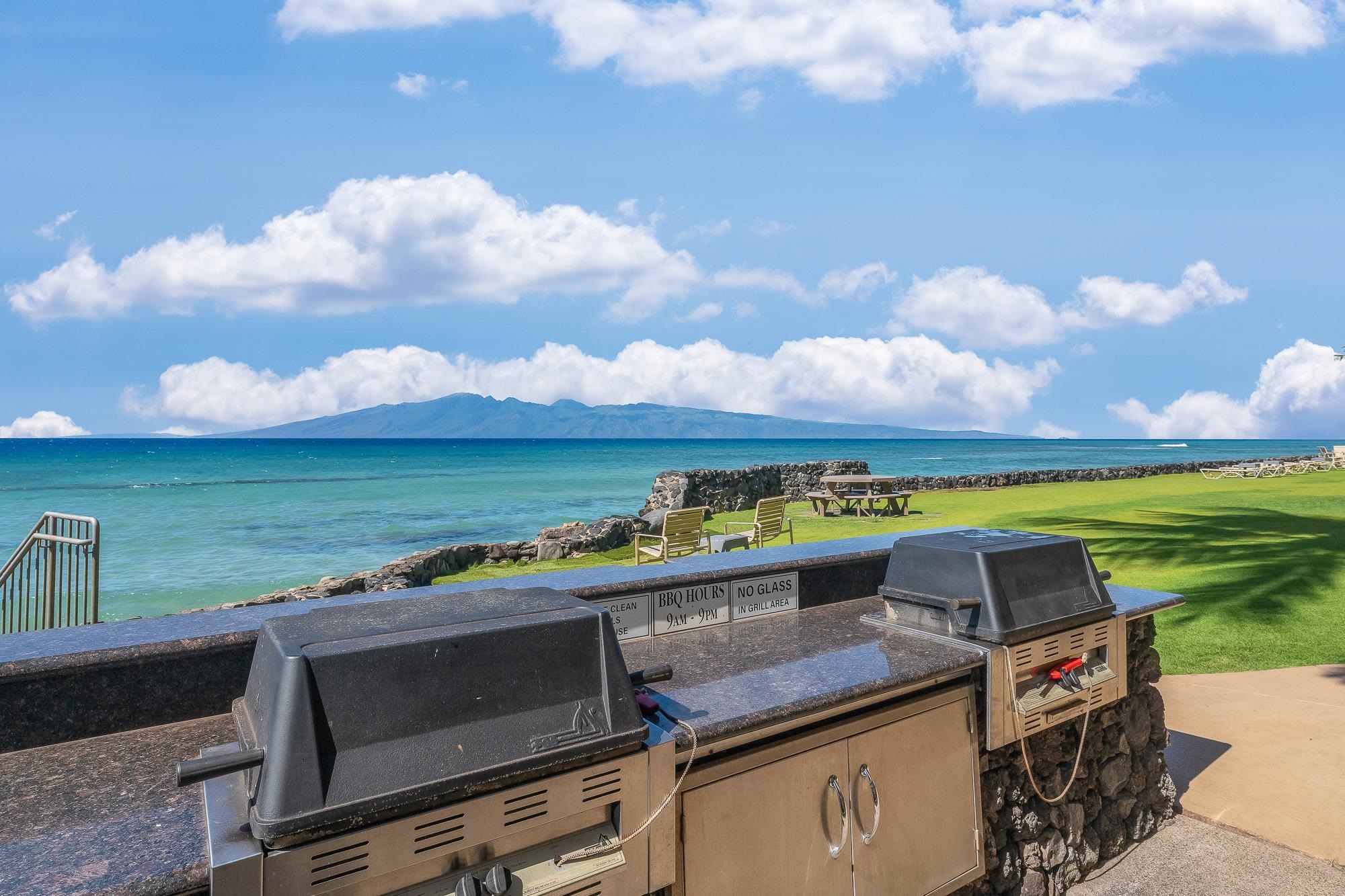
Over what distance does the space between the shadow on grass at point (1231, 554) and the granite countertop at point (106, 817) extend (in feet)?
26.2

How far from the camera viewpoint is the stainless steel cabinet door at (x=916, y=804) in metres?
2.46

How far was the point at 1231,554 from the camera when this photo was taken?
989cm

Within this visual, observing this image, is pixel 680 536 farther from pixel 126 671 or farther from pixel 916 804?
pixel 126 671

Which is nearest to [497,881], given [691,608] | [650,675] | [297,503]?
[650,675]

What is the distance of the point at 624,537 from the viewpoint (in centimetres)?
1567

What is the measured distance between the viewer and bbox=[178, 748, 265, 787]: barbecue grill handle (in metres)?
1.43

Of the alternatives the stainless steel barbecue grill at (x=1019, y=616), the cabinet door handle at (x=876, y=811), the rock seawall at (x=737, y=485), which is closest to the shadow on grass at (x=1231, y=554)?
the stainless steel barbecue grill at (x=1019, y=616)

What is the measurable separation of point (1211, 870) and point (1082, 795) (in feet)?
2.17

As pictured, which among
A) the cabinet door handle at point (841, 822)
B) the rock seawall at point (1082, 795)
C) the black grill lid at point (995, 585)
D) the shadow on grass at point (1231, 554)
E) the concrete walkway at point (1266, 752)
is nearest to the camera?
Answer: the cabinet door handle at point (841, 822)

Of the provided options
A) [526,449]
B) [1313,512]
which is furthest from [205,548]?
[526,449]

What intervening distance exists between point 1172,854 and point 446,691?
3561 mm

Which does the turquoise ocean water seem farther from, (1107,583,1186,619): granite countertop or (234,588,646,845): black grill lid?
(1107,583,1186,619): granite countertop

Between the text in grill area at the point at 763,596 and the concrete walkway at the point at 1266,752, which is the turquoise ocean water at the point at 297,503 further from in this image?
the concrete walkway at the point at 1266,752

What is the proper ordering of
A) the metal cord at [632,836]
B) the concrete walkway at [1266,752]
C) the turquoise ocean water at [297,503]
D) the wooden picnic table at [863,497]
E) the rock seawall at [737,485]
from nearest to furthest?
the metal cord at [632,836]
the concrete walkway at [1266,752]
the turquoise ocean water at [297,503]
the wooden picnic table at [863,497]
the rock seawall at [737,485]
